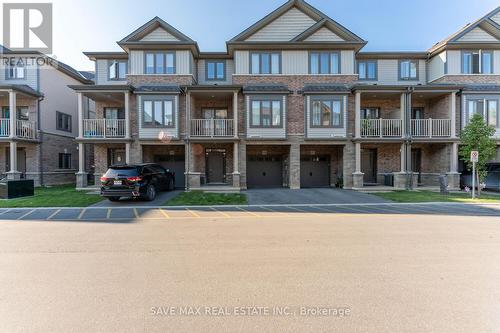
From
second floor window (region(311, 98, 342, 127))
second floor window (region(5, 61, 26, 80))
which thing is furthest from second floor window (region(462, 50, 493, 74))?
second floor window (region(5, 61, 26, 80))

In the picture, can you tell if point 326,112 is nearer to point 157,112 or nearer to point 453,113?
point 453,113

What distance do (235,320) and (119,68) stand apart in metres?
22.0

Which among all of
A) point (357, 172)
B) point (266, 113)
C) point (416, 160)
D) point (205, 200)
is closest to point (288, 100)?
point (266, 113)

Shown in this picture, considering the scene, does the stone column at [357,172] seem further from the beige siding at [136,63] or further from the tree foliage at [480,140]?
the beige siding at [136,63]

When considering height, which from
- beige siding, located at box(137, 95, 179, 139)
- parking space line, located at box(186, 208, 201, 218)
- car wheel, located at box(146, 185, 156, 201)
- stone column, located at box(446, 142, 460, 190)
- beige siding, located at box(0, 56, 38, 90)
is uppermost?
beige siding, located at box(0, 56, 38, 90)

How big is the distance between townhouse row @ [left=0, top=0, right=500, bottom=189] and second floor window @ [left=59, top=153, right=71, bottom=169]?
232 inches

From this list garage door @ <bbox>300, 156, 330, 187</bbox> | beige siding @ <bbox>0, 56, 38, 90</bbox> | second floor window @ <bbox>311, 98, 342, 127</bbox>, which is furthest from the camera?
garage door @ <bbox>300, 156, 330, 187</bbox>

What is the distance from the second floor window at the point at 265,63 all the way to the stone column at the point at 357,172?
765cm

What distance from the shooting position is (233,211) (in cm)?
1127

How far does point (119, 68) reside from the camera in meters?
20.6

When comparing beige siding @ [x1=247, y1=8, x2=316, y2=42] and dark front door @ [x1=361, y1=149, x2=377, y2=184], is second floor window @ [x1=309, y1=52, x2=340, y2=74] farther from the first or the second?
dark front door @ [x1=361, y1=149, x2=377, y2=184]

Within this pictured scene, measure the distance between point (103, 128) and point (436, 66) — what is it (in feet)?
81.2

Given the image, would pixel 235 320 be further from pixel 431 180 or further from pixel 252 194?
pixel 431 180

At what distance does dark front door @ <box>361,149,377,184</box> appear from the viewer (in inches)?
823
